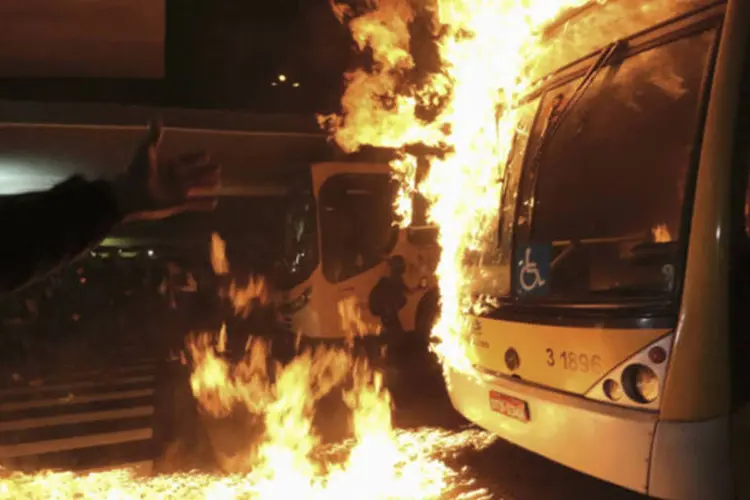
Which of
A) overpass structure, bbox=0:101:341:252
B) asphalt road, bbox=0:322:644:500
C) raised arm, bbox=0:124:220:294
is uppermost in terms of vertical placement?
overpass structure, bbox=0:101:341:252

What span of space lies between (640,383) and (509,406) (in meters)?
1.09

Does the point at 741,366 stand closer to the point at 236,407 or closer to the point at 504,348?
the point at 504,348

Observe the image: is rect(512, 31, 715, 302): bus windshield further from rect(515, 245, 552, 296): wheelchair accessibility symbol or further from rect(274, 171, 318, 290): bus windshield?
rect(274, 171, 318, 290): bus windshield

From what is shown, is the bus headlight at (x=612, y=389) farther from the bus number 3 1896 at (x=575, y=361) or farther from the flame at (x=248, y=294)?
the flame at (x=248, y=294)

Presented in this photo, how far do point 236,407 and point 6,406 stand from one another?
3.51m

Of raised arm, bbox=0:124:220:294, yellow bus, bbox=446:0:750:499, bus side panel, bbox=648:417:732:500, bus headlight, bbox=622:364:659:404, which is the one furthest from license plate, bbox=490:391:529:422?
raised arm, bbox=0:124:220:294

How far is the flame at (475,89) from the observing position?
187 inches

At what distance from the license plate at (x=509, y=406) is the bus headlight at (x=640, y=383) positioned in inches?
32.5

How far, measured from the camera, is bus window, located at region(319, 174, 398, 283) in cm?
1066

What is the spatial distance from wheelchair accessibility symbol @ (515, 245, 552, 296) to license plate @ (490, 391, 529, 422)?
2.41 ft

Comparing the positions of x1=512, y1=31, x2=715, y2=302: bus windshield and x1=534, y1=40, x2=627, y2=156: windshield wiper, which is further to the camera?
x1=534, y1=40, x2=627, y2=156: windshield wiper

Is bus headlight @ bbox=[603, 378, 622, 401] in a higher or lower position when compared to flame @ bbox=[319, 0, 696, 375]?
lower

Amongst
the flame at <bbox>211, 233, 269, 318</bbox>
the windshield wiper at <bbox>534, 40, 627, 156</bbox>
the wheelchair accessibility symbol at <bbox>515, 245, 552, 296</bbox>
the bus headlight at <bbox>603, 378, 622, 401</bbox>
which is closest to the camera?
the bus headlight at <bbox>603, 378, 622, 401</bbox>

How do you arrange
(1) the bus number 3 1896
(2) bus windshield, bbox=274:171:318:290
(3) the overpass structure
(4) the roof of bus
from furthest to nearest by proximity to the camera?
1. (3) the overpass structure
2. (2) bus windshield, bbox=274:171:318:290
3. (4) the roof of bus
4. (1) the bus number 3 1896
